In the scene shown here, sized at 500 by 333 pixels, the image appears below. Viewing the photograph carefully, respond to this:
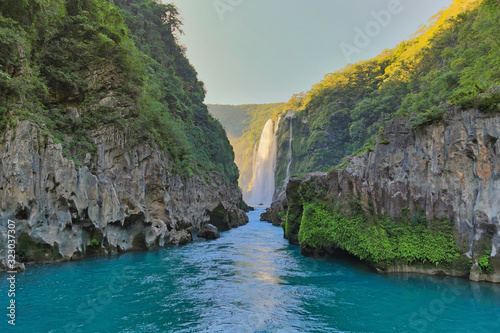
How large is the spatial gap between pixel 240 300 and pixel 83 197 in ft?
31.3

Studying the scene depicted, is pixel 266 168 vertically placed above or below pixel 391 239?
above

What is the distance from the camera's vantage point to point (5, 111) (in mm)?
12102

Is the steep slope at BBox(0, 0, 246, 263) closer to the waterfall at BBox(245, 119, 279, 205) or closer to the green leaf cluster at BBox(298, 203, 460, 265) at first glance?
the green leaf cluster at BBox(298, 203, 460, 265)

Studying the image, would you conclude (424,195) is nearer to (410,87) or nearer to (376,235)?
(376,235)

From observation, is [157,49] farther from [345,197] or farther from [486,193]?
[486,193]

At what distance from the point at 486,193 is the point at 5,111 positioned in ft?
61.0

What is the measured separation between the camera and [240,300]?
9211mm

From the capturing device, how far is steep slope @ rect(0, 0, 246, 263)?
12109 mm

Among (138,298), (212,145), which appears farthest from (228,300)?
(212,145)

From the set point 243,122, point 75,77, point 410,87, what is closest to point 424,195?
point 75,77

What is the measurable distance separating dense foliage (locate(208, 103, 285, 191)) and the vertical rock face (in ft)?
360

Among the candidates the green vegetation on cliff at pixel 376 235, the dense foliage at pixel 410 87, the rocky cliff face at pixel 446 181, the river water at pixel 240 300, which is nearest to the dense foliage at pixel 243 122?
the dense foliage at pixel 410 87

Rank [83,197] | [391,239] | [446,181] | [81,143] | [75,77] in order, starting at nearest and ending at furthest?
[446,181] → [391,239] → [83,197] → [81,143] → [75,77]

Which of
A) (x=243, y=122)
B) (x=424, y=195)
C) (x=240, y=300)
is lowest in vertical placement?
(x=240, y=300)
